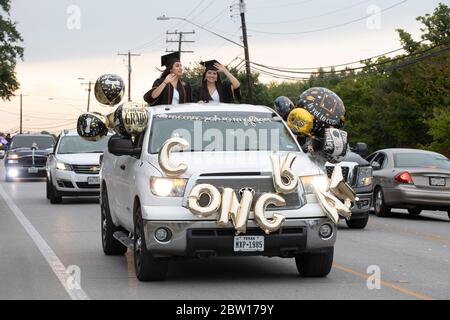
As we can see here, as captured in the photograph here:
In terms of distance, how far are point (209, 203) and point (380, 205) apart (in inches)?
495

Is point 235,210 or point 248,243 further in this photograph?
point 248,243

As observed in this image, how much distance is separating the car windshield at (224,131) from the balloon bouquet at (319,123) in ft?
0.93

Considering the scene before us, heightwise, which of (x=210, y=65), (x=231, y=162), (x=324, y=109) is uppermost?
(x=210, y=65)

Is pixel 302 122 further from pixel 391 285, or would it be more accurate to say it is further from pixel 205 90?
pixel 391 285

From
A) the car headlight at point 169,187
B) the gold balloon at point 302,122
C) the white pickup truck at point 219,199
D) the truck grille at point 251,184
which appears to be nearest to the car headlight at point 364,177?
the gold balloon at point 302,122

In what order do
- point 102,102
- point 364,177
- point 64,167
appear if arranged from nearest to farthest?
1. point 102,102
2. point 364,177
3. point 64,167

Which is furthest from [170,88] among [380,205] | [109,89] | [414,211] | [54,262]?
[414,211]

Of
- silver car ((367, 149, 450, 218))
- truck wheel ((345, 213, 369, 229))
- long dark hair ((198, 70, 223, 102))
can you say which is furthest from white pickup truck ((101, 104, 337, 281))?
silver car ((367, 149, 450, 218))

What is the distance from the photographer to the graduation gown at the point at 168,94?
1308 centimetres

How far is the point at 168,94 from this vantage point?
1307 centimetres

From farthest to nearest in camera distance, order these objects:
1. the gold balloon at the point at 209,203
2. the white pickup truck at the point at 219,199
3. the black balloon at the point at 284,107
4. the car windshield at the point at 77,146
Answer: the car windshield at the point at 77,146, the black balloon at the point at 284,107, the white pickup truck at the point at 219,199, the gold balloon at the point at 209,203

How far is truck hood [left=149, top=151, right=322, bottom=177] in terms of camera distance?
10.2 m

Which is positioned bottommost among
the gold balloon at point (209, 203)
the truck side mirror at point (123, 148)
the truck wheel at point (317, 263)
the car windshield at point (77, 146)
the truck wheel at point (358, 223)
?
the truck wheel at point (358, 223)

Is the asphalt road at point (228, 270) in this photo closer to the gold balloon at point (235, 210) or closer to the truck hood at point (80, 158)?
the gold balloon at point (235, 210)
